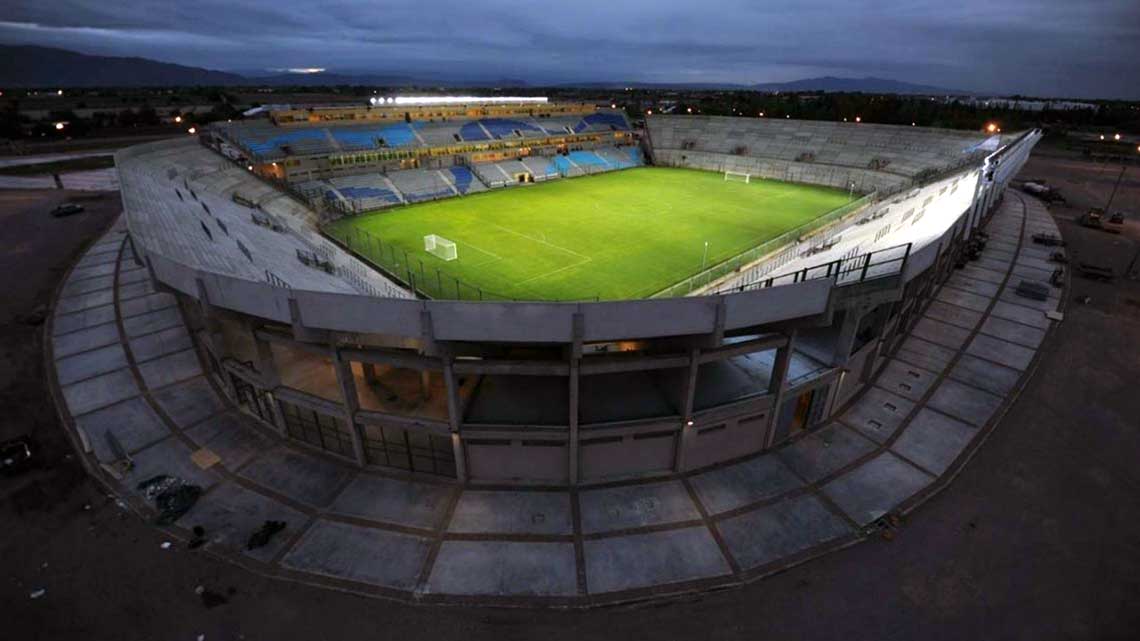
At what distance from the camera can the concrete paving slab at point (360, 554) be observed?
579 inches

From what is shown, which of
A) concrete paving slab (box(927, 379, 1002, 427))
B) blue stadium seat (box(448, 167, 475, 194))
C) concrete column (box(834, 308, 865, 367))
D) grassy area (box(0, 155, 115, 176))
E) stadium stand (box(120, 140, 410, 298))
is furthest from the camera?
grassy area (box(0, 155, 115, 176))

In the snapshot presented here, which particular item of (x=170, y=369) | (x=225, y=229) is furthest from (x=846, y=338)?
(x=225, y=229)

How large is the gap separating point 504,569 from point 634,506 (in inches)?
188

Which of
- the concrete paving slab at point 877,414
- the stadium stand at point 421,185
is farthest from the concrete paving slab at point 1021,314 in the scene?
the stadium stand at point 421,185

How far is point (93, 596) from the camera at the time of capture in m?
14.1

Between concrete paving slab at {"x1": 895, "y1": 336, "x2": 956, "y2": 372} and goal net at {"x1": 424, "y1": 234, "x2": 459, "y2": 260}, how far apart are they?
31.2 m

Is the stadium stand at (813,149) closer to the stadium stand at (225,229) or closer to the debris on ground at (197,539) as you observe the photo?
the stadium stand at (225,229)

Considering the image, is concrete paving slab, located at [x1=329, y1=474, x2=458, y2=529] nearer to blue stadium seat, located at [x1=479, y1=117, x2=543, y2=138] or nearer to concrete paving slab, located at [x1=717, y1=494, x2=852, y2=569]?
concrete paving slab, located at [x1=717, y1=494, x2=852, y2=569]

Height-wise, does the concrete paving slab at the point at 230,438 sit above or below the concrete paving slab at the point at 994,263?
below

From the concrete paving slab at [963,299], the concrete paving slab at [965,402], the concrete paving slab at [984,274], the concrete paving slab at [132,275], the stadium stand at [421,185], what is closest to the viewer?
the concrete paving slab at [965,402]

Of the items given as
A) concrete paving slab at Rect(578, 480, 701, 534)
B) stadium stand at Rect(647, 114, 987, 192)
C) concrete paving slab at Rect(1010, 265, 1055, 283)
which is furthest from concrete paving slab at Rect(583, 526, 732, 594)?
stadium stand at Rect(647, 114, 987, 192)

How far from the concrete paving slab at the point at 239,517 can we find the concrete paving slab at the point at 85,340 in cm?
1653

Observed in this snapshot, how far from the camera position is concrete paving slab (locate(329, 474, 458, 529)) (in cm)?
1662

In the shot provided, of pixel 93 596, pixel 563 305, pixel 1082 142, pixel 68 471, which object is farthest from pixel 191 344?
pixel 1082 142
